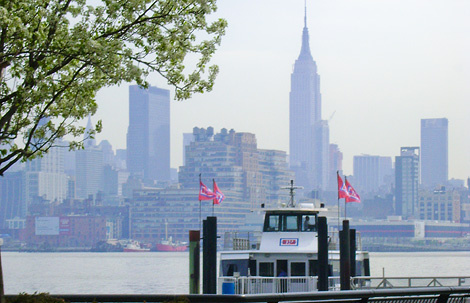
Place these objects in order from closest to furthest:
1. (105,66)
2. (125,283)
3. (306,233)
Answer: (105,66)
(306,233)
(125,283)

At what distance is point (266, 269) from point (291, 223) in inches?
123

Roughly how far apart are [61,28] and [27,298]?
5.03 m

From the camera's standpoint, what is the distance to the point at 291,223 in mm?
38688

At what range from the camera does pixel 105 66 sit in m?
16.9

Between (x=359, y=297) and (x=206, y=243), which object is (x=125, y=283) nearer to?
(x=206, y=243)

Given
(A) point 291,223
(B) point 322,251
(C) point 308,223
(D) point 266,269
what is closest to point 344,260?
(B) point 322,251

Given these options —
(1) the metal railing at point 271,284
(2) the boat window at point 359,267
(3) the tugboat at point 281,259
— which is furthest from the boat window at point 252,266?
(2) the boat window at point 359,267

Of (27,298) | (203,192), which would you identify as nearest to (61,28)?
(27,298)

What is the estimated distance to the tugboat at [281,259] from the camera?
33625 millimetres

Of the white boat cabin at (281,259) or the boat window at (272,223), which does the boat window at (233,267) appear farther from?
the boat window at (272,223)

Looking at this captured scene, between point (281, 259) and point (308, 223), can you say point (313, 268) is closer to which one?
point (281, 259)

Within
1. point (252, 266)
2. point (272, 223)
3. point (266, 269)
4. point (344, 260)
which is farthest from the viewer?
point (272, 223)

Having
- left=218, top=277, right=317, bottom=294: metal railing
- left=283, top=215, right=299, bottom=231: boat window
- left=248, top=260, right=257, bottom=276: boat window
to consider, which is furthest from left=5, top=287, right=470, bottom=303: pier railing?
left=283, top=215, right=299, bottom=231: boat window

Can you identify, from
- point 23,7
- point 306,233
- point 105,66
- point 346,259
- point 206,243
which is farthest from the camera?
point 306,233
